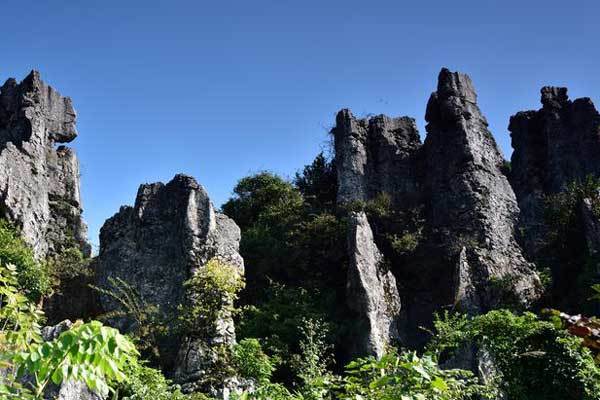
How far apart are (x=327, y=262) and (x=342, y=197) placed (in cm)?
277

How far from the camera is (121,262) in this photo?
631 inches

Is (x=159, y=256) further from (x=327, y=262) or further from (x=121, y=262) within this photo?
(x=327, y=262)

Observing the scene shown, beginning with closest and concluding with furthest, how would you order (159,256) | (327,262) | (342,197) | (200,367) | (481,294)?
(200,367) → (159,256) → (481,294) → (327,262) → (342,197)

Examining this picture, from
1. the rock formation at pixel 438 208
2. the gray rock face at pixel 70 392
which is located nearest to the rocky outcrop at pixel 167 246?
the gray rock face at pixel 70 392

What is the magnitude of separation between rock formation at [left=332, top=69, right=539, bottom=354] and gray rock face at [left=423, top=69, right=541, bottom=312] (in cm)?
3

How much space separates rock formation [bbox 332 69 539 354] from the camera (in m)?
17.8

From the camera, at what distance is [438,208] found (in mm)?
20641

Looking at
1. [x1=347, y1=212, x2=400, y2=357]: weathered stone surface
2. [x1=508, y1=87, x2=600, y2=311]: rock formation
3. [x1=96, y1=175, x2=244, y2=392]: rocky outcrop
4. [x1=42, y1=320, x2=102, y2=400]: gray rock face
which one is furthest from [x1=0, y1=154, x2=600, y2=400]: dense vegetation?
[x1=508, y1=87, x2=600, y2=311]: rock formation

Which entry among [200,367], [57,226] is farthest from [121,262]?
[57,226]

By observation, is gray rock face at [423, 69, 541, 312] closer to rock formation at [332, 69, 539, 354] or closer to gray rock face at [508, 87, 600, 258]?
rock formation at [332, 69, 539, 354]

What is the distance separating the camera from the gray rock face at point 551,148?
78.9ft

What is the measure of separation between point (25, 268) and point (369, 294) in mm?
8719

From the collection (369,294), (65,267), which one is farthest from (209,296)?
(65,267)

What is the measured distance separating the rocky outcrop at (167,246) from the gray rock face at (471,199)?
22.2 ft
